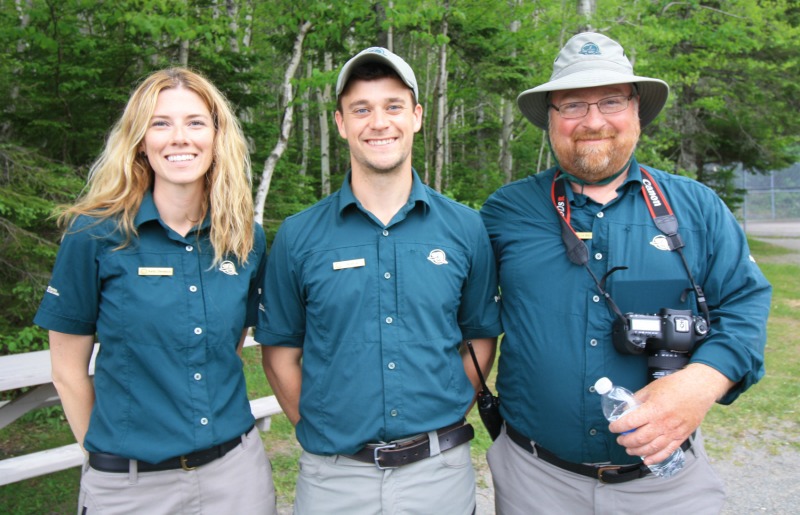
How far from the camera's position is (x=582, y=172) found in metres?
Answer: 2.89


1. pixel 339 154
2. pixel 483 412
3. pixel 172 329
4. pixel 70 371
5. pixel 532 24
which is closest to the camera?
pixel 172 329

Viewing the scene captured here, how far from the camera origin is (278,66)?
20.7 meters

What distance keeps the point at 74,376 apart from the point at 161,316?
0.55 metres

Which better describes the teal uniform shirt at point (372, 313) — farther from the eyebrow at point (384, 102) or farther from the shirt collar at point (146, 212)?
the shirt collar at point (146, 212)

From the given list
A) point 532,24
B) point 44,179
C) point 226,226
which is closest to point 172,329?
point 226,226

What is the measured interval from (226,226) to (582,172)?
5.22 ft

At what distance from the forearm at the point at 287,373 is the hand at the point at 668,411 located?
145 cm

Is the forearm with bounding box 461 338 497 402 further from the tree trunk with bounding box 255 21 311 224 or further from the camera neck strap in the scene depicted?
the tree trunk with bounding box 255 21 311 224

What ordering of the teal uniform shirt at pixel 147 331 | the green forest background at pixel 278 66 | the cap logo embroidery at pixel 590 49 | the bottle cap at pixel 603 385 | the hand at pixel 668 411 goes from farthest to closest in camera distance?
1. the green forest background at pixel 278 66
2. the cap logo embroidery at pixel 590 49
3. the teal uniform shirt at pixel 147 331
4. the bottle cap at pixel 603 385
5. the hand at pixel 668 411

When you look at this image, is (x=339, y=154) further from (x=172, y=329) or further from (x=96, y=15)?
(x=172, y=329)

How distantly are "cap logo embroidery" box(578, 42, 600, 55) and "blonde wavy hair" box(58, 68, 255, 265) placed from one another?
1.65m

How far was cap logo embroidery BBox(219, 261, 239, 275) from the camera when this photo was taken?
286 centimetres

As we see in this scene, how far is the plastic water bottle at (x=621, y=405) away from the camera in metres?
2.53

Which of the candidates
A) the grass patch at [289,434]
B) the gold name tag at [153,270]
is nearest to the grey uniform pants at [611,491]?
the gold name tag at [153,270]
